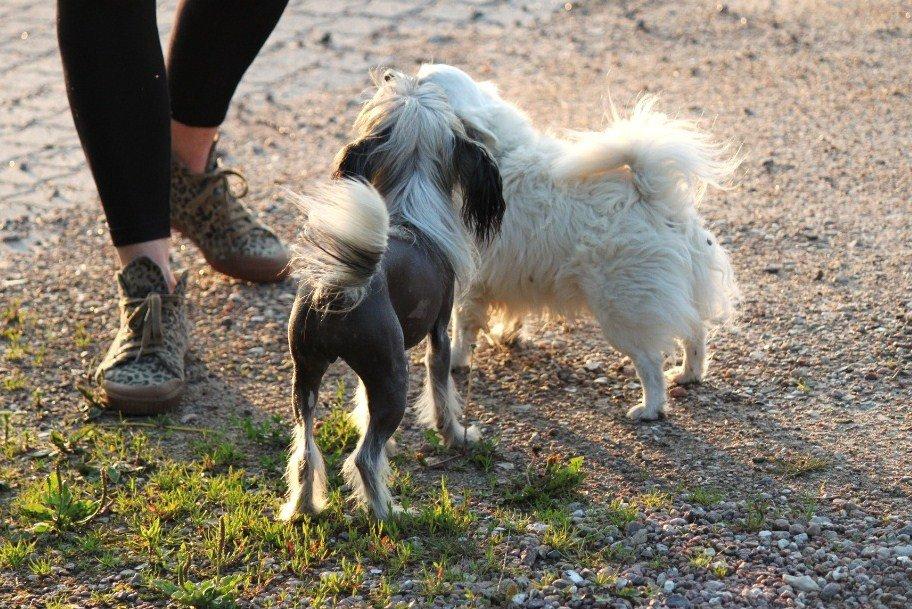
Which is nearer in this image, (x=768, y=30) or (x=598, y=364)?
(x=598, y=364)

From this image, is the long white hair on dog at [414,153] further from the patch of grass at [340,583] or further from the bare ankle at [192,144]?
the bare ankle at [192,144]

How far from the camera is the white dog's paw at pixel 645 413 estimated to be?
12.8ft

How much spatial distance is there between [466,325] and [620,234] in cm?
80

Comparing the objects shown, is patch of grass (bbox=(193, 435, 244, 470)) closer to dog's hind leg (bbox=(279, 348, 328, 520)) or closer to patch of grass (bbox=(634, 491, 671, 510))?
dog's hind leg (bbox=(279, 348, 328, 520))

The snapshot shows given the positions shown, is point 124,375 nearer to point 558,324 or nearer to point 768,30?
point 558,324

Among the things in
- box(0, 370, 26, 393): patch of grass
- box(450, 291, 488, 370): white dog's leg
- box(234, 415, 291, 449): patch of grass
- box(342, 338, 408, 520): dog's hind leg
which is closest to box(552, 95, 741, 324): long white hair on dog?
box(450, 291, 488, 370): white dog's leg

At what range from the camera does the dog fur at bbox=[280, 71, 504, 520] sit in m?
2.91

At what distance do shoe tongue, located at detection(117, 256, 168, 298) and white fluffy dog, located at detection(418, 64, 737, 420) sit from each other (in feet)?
3.81

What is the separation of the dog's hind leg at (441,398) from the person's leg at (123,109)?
1209 millimetres

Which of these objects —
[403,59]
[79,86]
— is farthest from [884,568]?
[403,59]

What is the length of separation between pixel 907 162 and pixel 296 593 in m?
4.42

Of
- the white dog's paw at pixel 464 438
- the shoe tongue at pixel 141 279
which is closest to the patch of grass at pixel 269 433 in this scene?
the white dog's paw at pixel 464 438

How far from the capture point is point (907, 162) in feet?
19.4

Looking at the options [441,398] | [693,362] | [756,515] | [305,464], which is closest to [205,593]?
[305,464]
